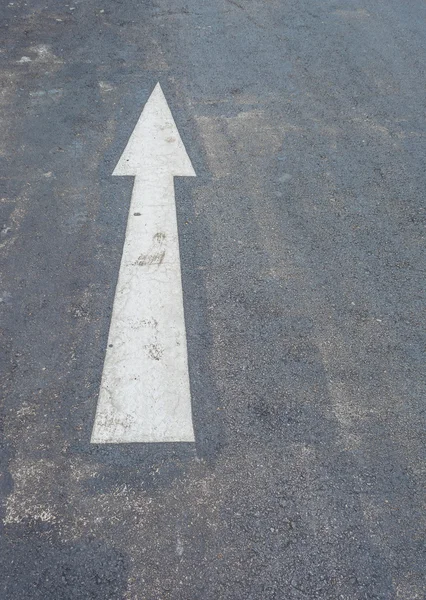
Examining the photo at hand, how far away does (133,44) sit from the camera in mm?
7305

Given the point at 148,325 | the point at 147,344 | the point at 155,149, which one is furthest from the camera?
the point at 155,149

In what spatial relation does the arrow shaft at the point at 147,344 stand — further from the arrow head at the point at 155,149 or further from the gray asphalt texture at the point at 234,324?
the arrow head at the point at 155,149

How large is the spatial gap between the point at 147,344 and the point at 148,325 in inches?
7.0

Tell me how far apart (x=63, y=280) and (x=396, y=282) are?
2.59 m

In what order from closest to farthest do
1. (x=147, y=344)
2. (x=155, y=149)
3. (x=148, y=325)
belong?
(x=147, y=344) < (x=148, y=325) < (x=155, y=149)

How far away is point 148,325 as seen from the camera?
3975mm

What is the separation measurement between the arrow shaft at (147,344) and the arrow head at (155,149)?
0.52 m

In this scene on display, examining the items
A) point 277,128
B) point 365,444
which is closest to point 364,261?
point 365,444

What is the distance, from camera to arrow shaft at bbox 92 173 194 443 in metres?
3.40

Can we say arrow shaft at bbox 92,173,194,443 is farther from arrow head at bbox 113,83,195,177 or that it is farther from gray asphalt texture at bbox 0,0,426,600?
arrow head at bbox 113,83,195,177

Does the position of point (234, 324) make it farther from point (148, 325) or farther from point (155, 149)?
point (155, 149)

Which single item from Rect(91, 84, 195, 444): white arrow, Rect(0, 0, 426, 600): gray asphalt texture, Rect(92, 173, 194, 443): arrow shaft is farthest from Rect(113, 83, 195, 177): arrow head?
Rect(92, 173, 194, 443): arrow shaft

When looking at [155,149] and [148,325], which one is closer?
[148,325]

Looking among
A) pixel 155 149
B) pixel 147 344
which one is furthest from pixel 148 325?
pixel 155 149
